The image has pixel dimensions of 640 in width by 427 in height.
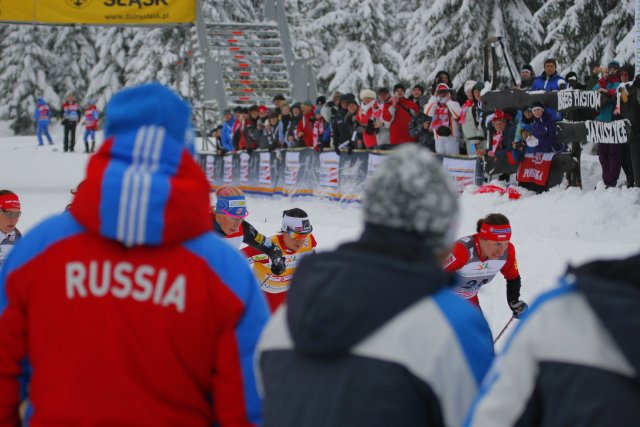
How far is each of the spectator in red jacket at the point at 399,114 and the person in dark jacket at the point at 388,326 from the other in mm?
13792

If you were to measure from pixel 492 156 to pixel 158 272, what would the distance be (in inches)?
481

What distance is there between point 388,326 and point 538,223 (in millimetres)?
10475

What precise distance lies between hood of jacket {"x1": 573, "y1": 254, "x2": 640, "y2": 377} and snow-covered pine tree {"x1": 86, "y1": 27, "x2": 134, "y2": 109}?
4412 centimetres

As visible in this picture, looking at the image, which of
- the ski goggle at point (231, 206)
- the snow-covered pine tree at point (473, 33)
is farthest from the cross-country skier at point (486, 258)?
the snow-covered pine tree at point (473, 33)

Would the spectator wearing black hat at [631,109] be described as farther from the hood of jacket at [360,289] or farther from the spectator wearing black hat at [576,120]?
the hood of jacket at [360,289]

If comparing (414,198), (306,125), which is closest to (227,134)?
(306,125)

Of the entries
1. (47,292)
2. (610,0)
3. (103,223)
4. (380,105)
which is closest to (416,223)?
(103,223)

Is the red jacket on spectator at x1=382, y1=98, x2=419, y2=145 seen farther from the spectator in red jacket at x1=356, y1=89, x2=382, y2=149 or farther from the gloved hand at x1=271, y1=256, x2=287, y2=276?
the gloved hand at x1=271, y1=256, x2=287, y2=276

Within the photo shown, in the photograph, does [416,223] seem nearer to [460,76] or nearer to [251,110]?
[251,110]

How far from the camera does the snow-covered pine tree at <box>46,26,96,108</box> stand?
47.3 m

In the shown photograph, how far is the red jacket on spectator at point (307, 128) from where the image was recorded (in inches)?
731

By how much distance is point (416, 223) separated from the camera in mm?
2180

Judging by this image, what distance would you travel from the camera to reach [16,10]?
71.9 feet

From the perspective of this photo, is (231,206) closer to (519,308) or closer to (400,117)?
(519,308)
